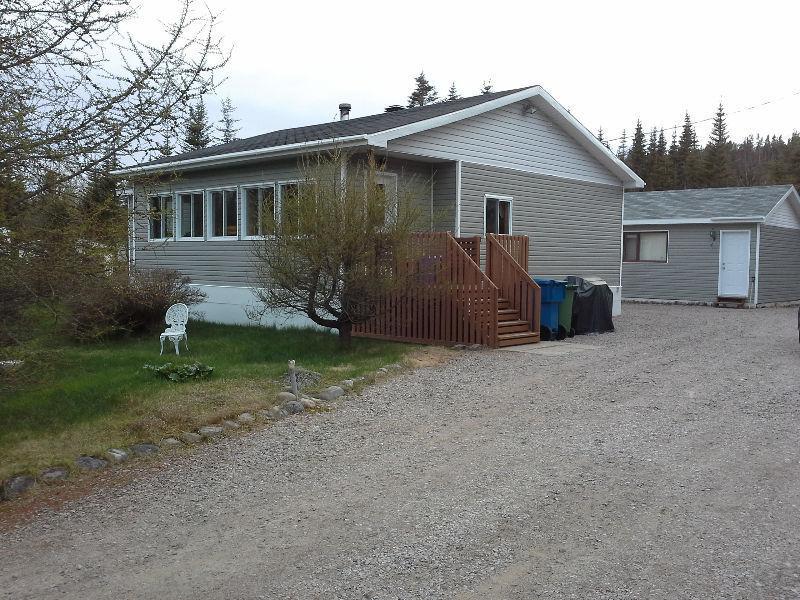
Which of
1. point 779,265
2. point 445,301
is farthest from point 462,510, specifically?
point 779,265

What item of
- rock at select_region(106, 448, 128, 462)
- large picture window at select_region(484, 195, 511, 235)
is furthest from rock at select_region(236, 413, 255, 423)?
large picture window at select_region(484, 195, 511, 235)

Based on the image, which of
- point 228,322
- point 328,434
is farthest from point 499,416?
point 228,322

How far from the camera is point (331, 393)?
8109 millimetres

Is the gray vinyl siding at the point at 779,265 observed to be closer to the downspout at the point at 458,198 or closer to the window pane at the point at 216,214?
the downspout at the point at 458,198

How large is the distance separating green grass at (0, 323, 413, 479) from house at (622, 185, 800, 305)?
556 inches

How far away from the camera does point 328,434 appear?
268 inches

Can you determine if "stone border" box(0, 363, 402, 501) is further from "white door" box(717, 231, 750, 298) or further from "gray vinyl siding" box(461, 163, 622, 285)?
"white door" box(717, 231, 750, 298)

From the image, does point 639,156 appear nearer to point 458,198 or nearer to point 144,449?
point 458,198

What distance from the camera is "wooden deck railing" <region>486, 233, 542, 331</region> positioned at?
12344 millimetres

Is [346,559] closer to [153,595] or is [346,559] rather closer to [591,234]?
[153,595]

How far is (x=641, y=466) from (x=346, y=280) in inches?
203

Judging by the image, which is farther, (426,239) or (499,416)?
(426,239)

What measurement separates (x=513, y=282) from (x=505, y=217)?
122 inches

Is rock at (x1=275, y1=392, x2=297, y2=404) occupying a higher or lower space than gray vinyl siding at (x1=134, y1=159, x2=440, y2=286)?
lower
